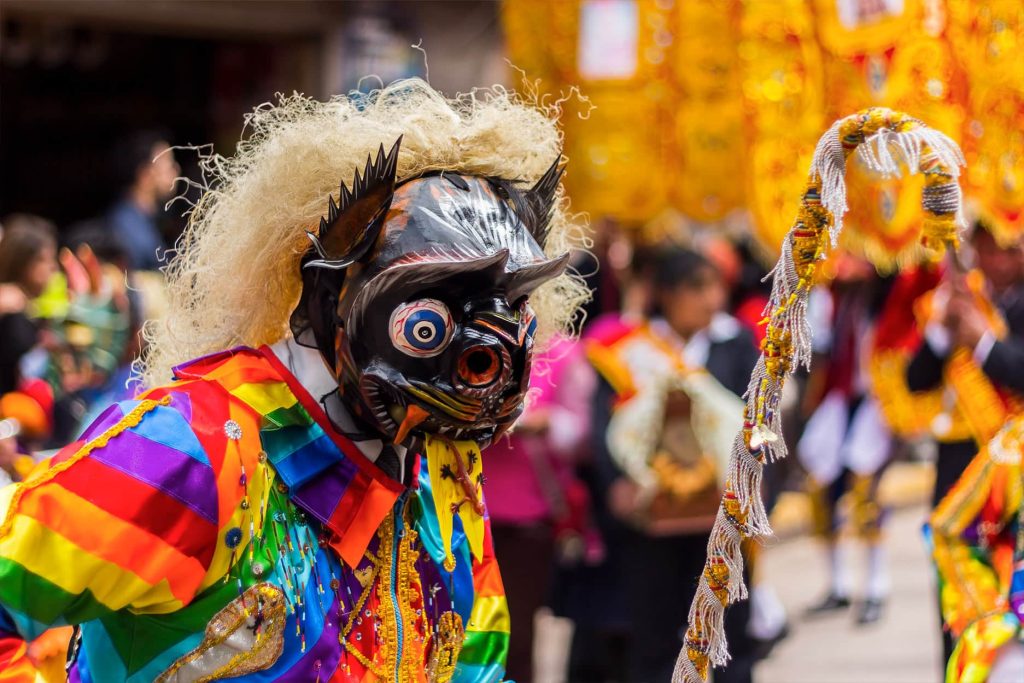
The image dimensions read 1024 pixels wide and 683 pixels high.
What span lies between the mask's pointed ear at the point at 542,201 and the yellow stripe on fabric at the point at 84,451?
0.66 metres

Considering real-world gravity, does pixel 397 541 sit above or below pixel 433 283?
below

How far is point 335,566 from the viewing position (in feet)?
7.20

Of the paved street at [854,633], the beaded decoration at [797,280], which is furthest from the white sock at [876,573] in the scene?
the beaded decoration at [797,280]

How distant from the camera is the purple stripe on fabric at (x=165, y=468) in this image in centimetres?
194

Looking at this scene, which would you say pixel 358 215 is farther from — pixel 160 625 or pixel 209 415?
pixel 160 625

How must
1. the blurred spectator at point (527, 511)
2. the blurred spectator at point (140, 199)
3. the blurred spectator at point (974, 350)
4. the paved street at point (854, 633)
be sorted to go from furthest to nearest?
the blurred spectator at point (140, 199) → the paved street at point (854, 633) → the blurred spectator at point (527, 511) → the blurred spectator at point (974, 350)

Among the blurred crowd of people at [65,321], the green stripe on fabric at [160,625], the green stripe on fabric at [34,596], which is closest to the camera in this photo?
the green stripe on fabric at [34,596]

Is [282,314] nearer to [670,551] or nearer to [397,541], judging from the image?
[397,541]

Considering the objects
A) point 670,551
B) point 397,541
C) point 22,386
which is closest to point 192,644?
point 397,541

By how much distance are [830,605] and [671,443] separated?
2918 mm

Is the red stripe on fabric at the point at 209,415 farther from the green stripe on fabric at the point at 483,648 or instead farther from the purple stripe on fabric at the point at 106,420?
the green stripe on fabric at the point at 483,648

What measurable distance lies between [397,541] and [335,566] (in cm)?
13

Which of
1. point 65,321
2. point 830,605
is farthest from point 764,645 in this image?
→ point 65,321

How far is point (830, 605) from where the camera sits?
293 inches
